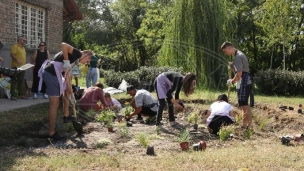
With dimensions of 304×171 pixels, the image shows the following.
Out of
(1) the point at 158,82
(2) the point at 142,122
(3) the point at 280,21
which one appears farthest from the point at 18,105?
(3) the point at 280,21

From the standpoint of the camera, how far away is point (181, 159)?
15.4 ft

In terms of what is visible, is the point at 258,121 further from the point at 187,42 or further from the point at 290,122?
the point at 187,42

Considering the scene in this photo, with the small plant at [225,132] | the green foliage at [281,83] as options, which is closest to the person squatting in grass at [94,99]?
the small plant at [225,132]

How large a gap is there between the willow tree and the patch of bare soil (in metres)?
8.53

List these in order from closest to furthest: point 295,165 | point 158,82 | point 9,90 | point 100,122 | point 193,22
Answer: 1. point 295,165
2. point 158,82
3. point 100,122
4. point 9,90
5. point 193,22

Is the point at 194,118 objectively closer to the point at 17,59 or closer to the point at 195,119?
the point at 195,119

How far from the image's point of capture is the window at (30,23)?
1220 cm

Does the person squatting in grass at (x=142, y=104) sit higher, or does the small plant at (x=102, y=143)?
the person squatting in grass at (x=142, y=104)

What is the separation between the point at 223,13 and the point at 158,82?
12.4 m

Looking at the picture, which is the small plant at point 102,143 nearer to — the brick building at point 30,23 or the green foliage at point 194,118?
the green foliage at point 194,118

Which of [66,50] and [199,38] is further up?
[199,38]

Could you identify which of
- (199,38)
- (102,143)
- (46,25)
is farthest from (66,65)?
(199,38)

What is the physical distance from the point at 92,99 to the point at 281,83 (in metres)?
11.1

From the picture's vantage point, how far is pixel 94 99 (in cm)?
920
